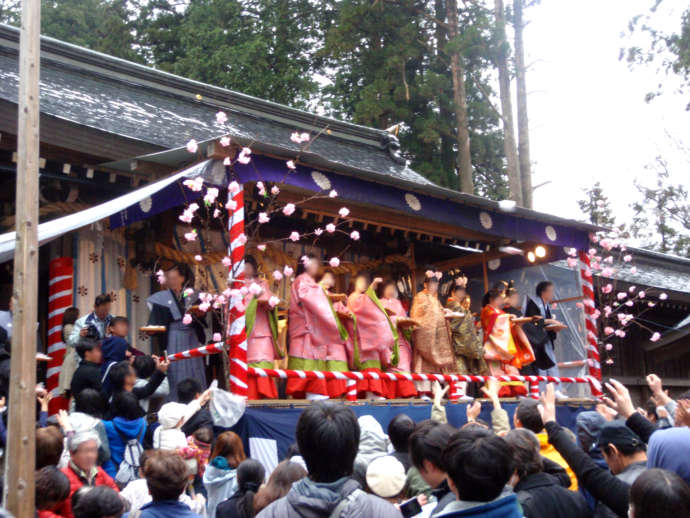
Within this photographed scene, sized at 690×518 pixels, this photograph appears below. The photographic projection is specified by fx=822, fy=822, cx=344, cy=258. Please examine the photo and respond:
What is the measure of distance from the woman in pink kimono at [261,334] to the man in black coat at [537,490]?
4.31 metres

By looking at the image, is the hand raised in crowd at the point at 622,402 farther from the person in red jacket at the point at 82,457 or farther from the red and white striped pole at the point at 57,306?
the red and white striped pole at the point at 57,306

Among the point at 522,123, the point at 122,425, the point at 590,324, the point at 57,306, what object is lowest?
the point at 122,425

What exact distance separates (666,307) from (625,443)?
1286 centimetres

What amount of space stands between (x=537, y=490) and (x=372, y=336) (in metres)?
5.52

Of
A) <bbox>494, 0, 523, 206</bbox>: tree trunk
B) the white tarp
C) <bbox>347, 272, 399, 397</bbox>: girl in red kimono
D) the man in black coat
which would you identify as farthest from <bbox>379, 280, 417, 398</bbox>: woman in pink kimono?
<bbox>494, 0, 523, 206</bbox>: tree trunk

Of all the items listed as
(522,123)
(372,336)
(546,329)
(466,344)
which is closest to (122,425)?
(372,336)

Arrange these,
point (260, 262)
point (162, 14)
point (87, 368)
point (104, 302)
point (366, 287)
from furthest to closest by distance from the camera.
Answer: point (162, 14)
point (260, 262)
point (366, 287)
point (104, 302)
point (87, 368)

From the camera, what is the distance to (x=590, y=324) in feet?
35.5

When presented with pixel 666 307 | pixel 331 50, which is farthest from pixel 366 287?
pixel 331 50

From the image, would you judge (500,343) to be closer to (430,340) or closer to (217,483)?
(430,340)

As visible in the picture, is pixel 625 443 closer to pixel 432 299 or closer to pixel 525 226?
pixel 432 299

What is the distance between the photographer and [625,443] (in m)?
3.60

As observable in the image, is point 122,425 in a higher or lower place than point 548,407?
lower

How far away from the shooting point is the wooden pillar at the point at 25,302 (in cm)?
359
